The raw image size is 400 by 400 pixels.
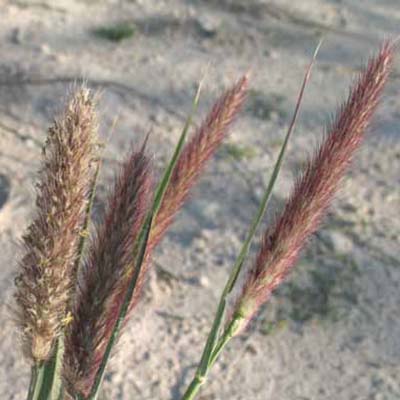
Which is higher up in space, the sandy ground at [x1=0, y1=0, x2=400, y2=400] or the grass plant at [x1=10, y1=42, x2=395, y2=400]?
the grass plant at [x1=10, y1=42, x2=395, y2=400]

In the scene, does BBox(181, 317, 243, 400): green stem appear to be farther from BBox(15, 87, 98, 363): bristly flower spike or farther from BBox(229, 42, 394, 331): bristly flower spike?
BBox(15, 87, 98, 363): bristly flower spike

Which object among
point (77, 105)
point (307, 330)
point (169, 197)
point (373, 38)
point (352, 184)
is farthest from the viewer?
point (373, 38)

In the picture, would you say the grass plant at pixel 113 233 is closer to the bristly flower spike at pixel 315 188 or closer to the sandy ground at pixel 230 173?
the bristly flower spike at pixel 315 188

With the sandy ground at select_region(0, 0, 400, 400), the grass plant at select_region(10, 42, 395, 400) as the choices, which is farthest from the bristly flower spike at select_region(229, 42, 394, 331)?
the sandy ground at select_region(0, 0, 400, 400)

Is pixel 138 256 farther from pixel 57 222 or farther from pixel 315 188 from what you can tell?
pixel 315 188

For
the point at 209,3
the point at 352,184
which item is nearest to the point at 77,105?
the point at 352,184

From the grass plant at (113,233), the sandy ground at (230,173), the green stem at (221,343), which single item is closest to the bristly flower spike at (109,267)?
the grass plant at (113,233)

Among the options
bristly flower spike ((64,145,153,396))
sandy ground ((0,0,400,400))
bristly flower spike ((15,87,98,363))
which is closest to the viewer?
bristly flower spike ((15,87,98,363))

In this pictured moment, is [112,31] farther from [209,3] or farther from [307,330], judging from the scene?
[307,330]
